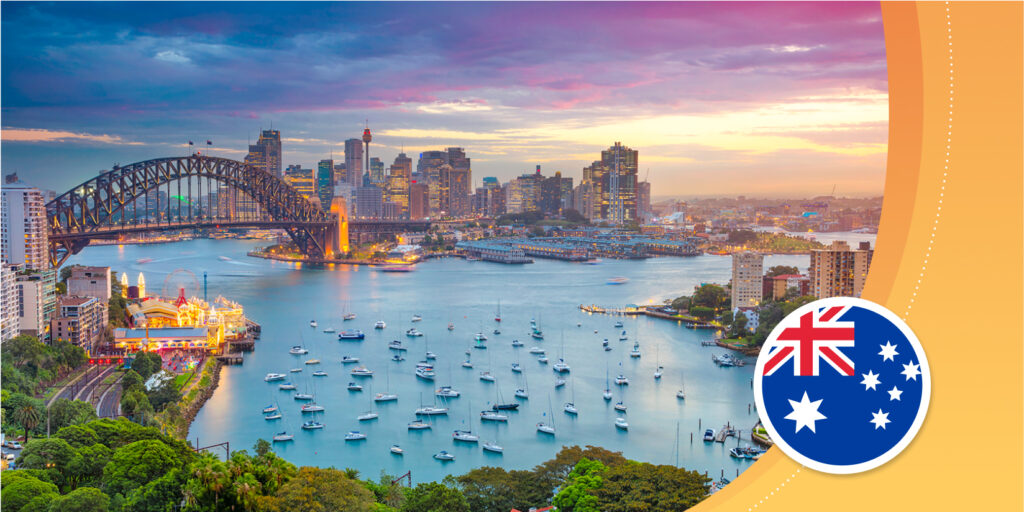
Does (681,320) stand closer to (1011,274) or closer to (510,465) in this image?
(510,465)

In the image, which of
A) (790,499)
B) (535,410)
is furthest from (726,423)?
(790,499)

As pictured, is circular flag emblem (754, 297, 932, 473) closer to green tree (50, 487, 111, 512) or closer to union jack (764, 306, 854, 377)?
union jack (764, 306, 854, 377)

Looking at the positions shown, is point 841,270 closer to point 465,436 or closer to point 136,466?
point 465,436

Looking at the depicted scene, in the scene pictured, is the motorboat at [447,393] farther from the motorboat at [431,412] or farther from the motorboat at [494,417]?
the motorboat at [494,417]

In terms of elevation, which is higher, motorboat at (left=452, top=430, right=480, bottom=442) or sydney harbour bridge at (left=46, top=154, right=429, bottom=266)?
sydney harbour bridge at (left=46, top=154, right=429, bottom=266)

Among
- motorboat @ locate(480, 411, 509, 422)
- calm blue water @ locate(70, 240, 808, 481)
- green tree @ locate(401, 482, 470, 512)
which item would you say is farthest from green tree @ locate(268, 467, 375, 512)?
motorboat @ locate(480, 411, 509, 422)

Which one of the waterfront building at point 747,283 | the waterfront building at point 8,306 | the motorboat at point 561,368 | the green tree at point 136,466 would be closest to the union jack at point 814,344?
the green tree at point 136,466
